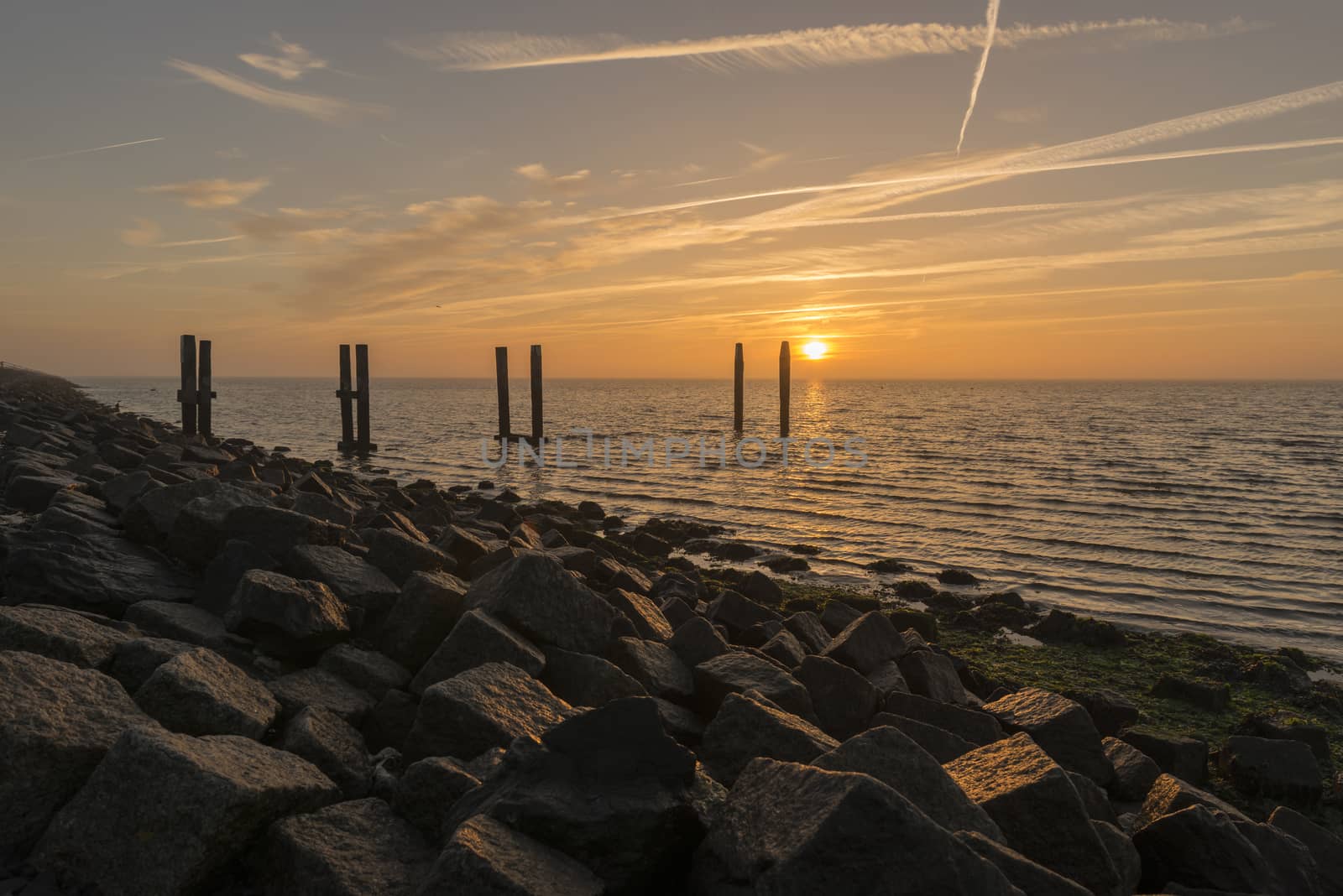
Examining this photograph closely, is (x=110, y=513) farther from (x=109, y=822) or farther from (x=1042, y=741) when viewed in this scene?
(x=1042, y=741)

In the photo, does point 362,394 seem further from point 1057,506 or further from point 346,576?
point 346,576

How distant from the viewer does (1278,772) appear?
584 centimetres

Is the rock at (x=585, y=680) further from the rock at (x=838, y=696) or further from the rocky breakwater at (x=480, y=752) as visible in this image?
the rock at (x=838, y=696)

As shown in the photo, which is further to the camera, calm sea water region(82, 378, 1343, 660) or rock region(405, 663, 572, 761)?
calm sea water region(82, 378, 1343, 660)

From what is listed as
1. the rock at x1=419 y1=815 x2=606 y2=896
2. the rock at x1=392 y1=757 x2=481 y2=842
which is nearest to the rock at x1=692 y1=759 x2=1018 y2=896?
the rock at x1=419 y1=815 x2=606 y2=896

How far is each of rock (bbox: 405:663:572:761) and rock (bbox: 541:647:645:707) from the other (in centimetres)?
62

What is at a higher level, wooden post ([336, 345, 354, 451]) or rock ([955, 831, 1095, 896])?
wooden post ([336, 345, 354, 451])

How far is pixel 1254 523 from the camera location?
17.7m

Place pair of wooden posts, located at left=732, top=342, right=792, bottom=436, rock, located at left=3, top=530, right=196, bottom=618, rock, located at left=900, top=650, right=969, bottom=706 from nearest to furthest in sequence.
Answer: rock, located at left=3, top=530, right=196, bottom=618 → rock, located at left=900, top=650, right=969, bottom=706 → pair of wooden posts, located at left=732, top=342, right=792, bottom=436

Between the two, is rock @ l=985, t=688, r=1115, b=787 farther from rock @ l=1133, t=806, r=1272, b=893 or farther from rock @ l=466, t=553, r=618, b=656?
rock @ l=466, t=553, r=618, b=656

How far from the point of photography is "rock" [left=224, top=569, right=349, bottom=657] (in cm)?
439

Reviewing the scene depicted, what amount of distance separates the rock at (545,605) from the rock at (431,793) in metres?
1.65

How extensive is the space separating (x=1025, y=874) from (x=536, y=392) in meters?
30.6

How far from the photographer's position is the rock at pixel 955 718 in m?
5.32
